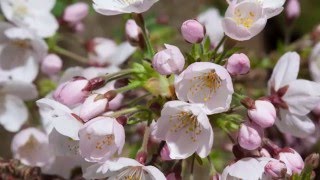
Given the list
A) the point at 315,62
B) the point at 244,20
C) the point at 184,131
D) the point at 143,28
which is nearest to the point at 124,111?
the point at 184,131

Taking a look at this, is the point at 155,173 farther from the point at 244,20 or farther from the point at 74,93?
the point at 244,20

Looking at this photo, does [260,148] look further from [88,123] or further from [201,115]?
[88,123]

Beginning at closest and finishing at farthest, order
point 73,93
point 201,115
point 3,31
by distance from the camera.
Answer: point 201,115 → point 73,93 → point 3,31

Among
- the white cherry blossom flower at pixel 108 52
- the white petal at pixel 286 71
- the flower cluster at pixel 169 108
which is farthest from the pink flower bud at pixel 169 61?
the white cherry blossom flower at pixel 108 52

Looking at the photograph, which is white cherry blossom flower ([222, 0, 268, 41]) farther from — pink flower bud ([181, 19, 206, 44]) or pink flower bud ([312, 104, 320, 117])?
pink flower bud ([312, 104, 320, 117])

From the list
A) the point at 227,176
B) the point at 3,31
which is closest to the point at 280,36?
the point at 3,31

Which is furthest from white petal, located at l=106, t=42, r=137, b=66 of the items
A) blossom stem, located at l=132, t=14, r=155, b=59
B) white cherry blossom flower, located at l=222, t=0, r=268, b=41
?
white cherry blossom flower, located at l=222, t=0, r=268, b=41

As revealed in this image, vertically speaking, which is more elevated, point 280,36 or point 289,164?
point 289,164

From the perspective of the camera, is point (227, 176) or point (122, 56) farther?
point (122, 56)
